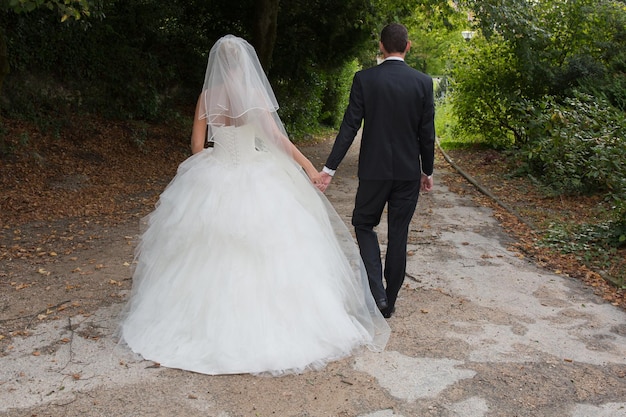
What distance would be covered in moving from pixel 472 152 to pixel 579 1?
4.74 m

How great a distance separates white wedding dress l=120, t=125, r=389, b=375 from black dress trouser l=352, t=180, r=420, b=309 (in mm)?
225

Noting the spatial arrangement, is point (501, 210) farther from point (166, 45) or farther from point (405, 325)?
point (166, 45)

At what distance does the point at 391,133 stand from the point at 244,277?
1.54 meters

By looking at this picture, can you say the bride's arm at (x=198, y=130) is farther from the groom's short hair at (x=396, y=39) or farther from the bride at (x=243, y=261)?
the groom's short hair at (x=396, y=39)

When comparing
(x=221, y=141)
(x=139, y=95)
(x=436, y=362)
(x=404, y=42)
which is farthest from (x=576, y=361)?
(x=139, y=95)

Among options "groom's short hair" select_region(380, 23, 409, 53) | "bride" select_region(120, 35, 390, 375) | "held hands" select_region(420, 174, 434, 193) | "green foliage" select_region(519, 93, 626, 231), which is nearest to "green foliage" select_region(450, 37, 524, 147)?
"green foliage" select_region(519, 93, 626, 231)

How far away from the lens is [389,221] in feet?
17.0

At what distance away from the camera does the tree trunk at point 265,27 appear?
15.0m

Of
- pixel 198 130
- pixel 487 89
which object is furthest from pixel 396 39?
pixel 487 89

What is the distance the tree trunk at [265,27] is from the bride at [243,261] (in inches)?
420

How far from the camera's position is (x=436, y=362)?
4.51 metres

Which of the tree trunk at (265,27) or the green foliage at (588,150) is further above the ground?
the tree trunk at (265,27)

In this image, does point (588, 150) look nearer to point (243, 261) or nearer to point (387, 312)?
point (387, 312)

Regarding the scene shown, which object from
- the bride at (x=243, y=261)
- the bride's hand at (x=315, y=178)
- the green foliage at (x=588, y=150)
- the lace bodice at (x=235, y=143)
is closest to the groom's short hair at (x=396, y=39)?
the bride at (x=243, y=261)
